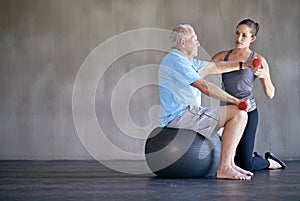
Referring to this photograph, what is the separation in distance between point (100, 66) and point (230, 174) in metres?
2.92

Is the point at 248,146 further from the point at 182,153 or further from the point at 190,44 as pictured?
the point at 190,44

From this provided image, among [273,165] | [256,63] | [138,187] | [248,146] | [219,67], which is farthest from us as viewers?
[273,165]

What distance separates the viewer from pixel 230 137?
3.40m

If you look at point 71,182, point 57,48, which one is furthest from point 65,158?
point 71,182

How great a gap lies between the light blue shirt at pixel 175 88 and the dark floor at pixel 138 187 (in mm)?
487

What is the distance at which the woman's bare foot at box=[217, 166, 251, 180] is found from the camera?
133 inches

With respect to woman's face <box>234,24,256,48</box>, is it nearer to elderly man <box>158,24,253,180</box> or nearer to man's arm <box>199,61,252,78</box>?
man's arm <box>199,61,252,78</box>

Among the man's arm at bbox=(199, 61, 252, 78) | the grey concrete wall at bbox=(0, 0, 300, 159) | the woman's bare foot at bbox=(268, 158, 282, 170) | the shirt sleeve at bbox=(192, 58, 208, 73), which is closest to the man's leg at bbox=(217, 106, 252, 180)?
the man's arm at bbox=(199, 61, 252, 78)

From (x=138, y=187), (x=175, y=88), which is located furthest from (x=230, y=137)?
(x=138, y=187)

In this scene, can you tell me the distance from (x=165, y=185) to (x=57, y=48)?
10.7ft

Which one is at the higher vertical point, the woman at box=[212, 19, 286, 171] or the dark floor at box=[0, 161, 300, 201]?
the woman at box=[212, 19, 286, 171]

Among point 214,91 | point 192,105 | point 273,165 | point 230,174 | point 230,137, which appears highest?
point 214,91

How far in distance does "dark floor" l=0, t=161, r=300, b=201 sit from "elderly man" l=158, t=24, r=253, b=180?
242 millimetres

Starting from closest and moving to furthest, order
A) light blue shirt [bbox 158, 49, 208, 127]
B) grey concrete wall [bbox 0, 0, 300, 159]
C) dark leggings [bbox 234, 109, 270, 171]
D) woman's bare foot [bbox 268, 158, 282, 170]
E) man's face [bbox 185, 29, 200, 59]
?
light blue shirt [bbox 158, 49, 208, 127]
man's face [bbox 185, 29, 200, 59]
dark leggings [bbox 234, 109, 270, 171]
woman's bare foot [bbox 268, 158, 282, 170]
grey concrete wall [bbox 0, 0, 300, 159]
